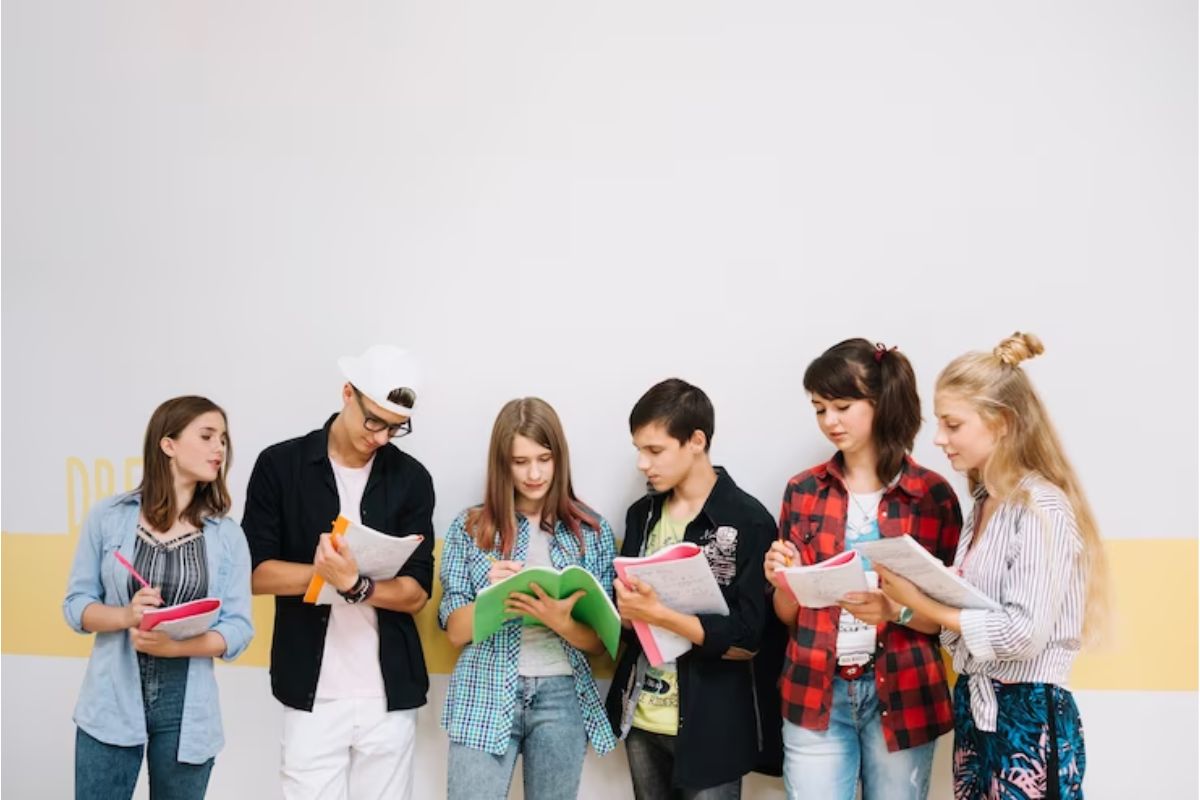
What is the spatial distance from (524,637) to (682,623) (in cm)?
51

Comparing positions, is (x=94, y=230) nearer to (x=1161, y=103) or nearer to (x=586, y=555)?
(x=586, y=555)

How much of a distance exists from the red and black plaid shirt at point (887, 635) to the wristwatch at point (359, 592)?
1.14 metres

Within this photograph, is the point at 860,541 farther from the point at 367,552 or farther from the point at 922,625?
the point at 367,552

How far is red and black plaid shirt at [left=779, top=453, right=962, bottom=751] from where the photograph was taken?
100 inches

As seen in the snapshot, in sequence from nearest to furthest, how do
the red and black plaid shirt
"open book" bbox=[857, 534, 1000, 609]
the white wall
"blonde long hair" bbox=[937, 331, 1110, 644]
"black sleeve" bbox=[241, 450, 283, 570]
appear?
"open book" bbox=[857, 534, 1000, 609] → "blonde long hair" bbox=[937, 331, 1110, 644] → the red and black plaid shirt → "black sleeve" bbox=[241, 450, 283, 570] → the white wall

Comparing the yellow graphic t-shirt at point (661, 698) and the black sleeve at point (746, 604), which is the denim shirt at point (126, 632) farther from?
the black sleeve at point (746, 604)

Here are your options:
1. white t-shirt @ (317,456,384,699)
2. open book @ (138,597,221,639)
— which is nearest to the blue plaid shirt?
white t-shirt @ (317,456,384,699)

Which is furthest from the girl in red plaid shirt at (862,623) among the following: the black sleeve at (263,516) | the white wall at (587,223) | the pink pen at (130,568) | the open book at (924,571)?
the pink pen at (130,568)

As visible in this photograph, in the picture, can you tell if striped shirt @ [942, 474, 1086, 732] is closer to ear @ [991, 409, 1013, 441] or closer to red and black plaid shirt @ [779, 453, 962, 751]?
ear @ [991, 409, 1013, 441]

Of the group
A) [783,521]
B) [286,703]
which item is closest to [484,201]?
[783,521]

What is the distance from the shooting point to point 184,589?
2.70 m

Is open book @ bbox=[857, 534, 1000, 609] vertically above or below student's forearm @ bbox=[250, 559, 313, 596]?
above

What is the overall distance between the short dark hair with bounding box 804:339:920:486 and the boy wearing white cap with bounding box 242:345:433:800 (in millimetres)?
1172

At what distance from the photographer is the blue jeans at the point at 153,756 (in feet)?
8.66
